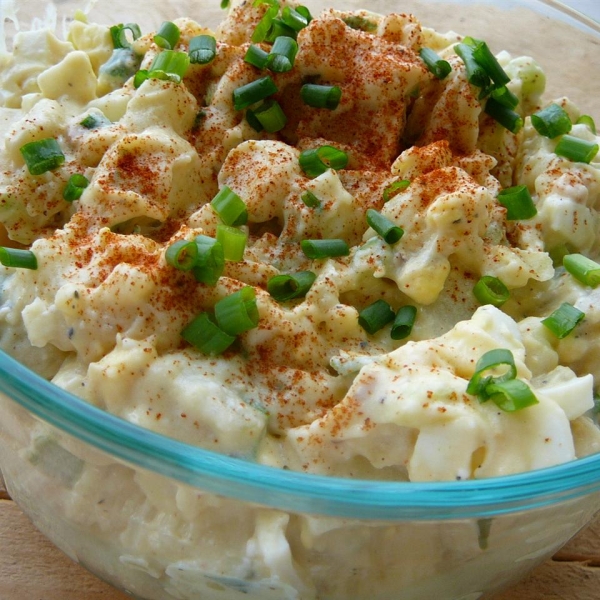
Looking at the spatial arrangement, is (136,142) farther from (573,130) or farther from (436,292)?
(573,130)

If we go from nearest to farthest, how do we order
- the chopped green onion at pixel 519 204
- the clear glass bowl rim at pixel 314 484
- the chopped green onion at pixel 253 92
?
1. the clear glass bowl rim at pixel 314 484
2. the chopped green onion at pixel 519 204
3. the chopped green onion at pixel 253 92

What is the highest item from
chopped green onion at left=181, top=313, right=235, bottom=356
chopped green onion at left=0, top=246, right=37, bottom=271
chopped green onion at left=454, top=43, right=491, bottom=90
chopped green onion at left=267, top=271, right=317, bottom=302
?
chopped green onion at left=454, top=43, right=491, bottom=90

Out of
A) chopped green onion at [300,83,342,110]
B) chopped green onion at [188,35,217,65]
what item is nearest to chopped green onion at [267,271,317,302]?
chopped green onion at [300,83,342,110]

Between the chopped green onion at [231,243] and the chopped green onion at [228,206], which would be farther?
the chopped green onion at [228,206]

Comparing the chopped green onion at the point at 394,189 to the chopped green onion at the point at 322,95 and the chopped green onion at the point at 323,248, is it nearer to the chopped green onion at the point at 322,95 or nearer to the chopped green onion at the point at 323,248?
the chopped green onion at the point at 323,248

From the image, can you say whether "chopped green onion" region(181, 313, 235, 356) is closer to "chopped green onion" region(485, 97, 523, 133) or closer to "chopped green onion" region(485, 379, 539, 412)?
"chopped green onion" region(485, 379, 539, 412)

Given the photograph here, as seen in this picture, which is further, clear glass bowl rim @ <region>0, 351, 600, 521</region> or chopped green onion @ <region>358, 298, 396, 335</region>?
chopped green onion @ <region>358, 298, 396, 335</region>

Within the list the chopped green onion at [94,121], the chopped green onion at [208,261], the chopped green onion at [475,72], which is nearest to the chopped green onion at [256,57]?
the chopped green onion at [94,121]

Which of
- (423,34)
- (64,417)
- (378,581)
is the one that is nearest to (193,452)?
(64,417)
